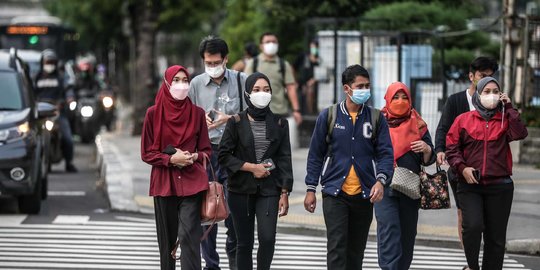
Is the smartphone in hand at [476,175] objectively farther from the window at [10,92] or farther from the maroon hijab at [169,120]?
the window at [10,92]

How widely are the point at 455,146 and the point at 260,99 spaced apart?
5.08 ft

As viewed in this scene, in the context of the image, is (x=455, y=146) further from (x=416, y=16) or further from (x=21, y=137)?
(x=416, y=16)

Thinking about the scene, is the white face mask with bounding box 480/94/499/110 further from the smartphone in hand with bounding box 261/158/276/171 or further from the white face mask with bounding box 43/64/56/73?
the white face mask with bounding box 43/64/56/73

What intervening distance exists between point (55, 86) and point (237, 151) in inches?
462

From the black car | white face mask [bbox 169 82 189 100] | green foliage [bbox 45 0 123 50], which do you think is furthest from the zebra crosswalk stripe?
green foliage [bbox 45 0 123 50]

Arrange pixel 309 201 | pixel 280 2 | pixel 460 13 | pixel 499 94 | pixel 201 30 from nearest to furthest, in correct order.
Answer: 1. pixel 309 201
2. pixel 499 94
3. pixel 460 13
4. pixel 280 2
5. pixel 201 30

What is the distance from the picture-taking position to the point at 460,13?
87.4 feet

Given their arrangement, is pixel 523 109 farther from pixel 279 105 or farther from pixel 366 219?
pixel 366 219

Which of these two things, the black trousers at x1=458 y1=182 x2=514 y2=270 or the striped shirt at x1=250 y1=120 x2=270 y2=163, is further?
the black trousers at x1=458 y1=182 x2=514 y2=270

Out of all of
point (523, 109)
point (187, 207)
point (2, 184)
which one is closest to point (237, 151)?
point (187, 207)

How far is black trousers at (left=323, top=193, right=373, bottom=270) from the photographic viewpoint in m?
9.37

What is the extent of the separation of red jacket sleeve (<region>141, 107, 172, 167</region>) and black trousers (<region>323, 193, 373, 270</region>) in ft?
3.68

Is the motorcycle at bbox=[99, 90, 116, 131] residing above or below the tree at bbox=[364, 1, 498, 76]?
below

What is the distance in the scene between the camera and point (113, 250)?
1259 centimetres
